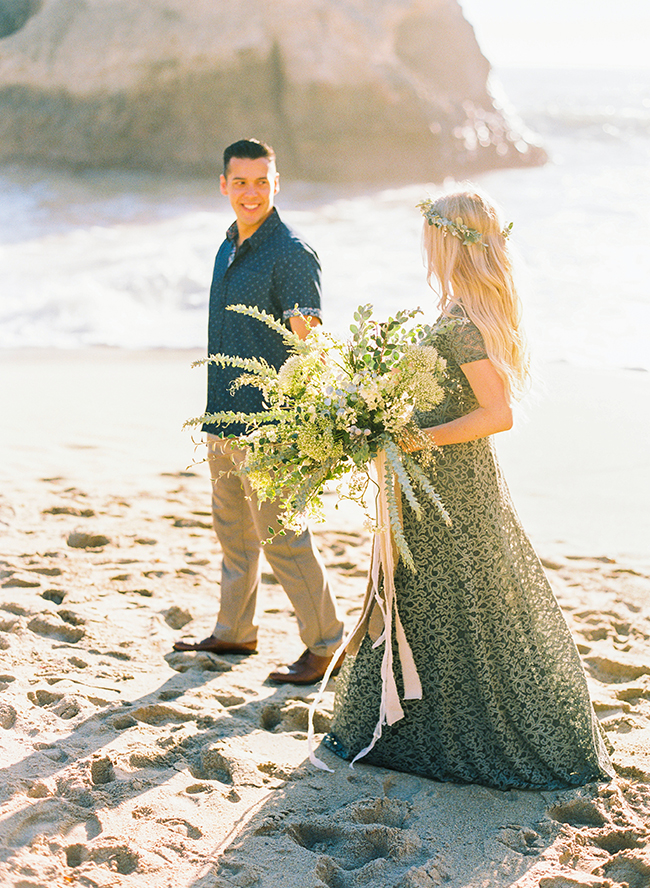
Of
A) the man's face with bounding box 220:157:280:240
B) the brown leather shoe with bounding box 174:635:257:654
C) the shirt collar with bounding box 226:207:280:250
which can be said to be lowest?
the brown leather shoe with bounding box 174:635:257:654

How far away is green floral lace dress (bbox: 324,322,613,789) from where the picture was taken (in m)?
2.89

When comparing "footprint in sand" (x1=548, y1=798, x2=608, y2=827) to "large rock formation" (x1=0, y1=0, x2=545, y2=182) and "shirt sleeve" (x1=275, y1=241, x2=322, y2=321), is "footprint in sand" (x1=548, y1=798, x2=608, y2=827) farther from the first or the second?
"large rock formation" (x1=0, y1=0, x2=545, y2=182)

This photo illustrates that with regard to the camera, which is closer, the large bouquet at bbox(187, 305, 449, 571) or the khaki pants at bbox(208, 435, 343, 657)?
the large bouquet at bbox(187, 305, 449, 571)

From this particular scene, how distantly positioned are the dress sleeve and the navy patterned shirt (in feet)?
2.90

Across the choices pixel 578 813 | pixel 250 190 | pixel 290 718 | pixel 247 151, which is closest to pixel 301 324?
pixel 250 190

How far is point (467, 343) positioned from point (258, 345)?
1096 millimetres

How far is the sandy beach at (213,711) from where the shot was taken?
259 cm

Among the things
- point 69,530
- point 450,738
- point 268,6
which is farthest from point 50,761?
point 268,6

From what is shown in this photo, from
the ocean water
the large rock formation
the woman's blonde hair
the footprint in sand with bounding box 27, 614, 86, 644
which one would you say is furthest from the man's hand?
the large rock formation

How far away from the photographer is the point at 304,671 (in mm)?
3771

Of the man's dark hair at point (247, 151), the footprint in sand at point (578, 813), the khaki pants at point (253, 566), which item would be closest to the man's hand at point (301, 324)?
the khaki pants at point (253, 566)

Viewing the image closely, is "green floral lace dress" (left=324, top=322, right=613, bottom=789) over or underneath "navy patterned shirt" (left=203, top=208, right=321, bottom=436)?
underneath

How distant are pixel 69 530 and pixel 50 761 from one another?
2276mm

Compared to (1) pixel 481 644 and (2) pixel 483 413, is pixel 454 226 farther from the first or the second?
(1) pixel 481 644
